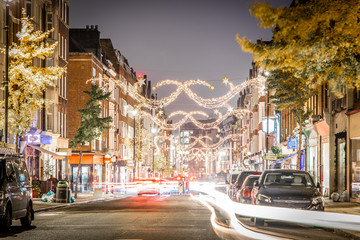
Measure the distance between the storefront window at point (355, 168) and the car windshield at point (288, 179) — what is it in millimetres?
11031

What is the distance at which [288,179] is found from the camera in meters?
20.2

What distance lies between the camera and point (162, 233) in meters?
15.6

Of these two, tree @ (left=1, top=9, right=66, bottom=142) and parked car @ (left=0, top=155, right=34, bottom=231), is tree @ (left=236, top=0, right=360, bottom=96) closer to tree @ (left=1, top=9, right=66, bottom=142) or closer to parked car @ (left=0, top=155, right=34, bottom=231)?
parked car @ (left=0, top=155, right=34, bottom=231)

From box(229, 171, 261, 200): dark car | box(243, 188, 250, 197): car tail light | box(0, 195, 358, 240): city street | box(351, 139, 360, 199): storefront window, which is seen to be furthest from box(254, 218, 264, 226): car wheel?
box(351, 139, 360, 199): storefront window

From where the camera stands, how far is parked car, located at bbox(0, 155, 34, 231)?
53.0ft

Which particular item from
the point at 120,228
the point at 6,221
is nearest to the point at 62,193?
the point at 120,228

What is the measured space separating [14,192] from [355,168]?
18.9m

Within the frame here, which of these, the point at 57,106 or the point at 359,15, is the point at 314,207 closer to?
the point at 359,15

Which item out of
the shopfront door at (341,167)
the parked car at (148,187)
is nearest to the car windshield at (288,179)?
the shopfront door at (341,167)

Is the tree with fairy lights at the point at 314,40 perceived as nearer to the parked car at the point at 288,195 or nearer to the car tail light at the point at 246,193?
the parked car at the point at 288,195

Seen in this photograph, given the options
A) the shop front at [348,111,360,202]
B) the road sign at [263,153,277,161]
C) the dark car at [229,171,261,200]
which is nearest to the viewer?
the dark car at [229,171,261,200]

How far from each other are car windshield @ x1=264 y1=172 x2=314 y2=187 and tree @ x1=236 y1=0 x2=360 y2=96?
3.54 meters

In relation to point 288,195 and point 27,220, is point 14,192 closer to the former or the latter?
point 27,220

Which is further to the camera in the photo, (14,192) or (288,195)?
(288,195)
